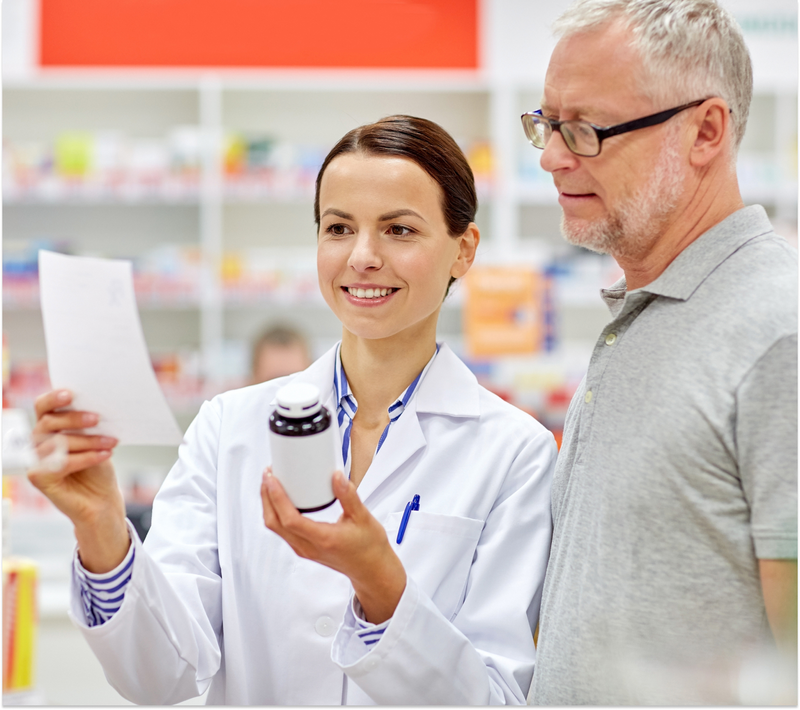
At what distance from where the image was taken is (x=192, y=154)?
409cm

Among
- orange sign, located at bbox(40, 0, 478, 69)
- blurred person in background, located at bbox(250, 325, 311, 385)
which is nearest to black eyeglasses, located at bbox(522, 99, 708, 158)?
blurred person in background, located at bbox(250, 325, 311, 385)

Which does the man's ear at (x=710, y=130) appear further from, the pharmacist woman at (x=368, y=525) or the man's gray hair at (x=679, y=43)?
the pharmacist woman at (x=368, y=525)

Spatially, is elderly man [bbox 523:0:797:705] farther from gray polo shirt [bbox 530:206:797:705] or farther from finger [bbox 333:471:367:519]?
finger [bbox 333:471:367:519]

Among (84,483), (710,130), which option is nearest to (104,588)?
(84,483)

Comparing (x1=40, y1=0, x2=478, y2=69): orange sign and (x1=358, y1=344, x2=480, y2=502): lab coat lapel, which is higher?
(x1=40, y1=0, x2=478, y2=69): orange sign

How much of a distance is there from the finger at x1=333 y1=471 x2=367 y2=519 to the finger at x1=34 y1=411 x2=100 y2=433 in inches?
13.0

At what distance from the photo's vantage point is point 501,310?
3.35 meters

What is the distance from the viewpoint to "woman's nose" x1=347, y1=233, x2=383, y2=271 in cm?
143

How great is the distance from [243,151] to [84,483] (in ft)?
10.6

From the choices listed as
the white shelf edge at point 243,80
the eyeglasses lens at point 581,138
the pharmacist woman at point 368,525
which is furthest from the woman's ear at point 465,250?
the white shelf edge at point 243,80

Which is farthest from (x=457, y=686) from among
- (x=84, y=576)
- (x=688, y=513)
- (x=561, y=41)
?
(x=561, y=41)

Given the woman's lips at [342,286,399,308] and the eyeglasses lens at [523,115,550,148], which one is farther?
the woman's lips at [342,286,399,308]

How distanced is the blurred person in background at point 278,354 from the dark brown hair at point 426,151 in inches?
87.5

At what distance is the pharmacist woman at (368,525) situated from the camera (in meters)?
1.23
